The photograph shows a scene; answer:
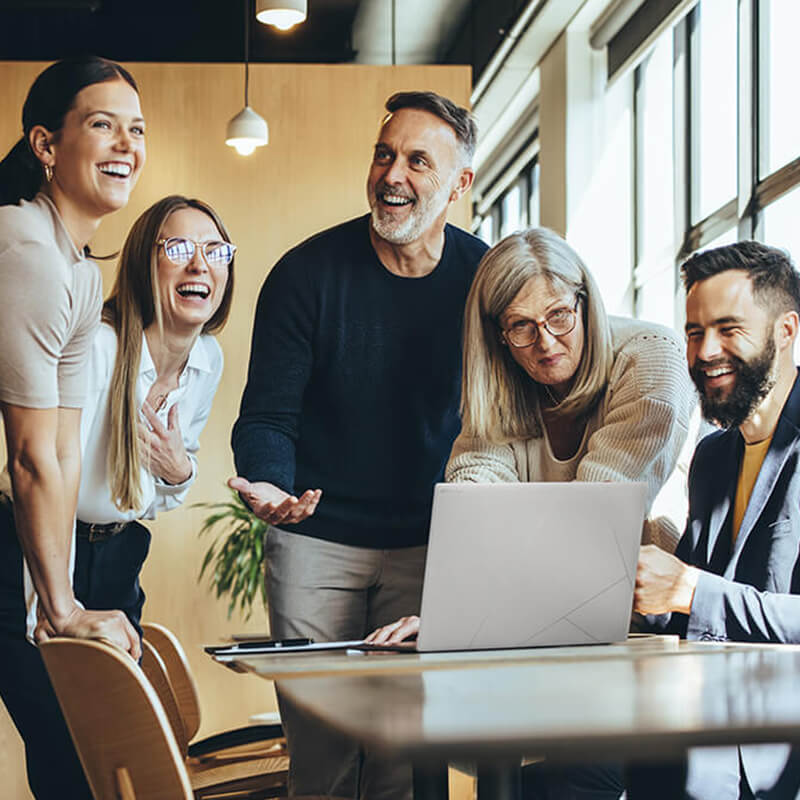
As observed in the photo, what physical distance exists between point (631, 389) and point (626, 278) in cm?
500

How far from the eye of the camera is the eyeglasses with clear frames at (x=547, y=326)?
2.54 meters

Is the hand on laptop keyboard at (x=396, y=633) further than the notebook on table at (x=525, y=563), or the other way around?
the hand on laptop keyboard at (x=396, y=633)

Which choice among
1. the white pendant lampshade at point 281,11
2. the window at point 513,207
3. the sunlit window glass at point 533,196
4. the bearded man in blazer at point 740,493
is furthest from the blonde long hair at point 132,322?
the sunlit window glass at point 533,196

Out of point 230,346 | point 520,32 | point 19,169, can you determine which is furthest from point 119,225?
point 19,169

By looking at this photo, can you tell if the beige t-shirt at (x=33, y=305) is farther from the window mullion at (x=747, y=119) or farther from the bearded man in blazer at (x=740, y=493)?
the window mullion at (x=747, y=119)

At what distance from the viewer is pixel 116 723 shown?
59.4 inches

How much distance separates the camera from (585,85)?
7.53 m

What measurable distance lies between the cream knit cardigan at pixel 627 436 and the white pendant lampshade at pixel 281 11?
2594mm

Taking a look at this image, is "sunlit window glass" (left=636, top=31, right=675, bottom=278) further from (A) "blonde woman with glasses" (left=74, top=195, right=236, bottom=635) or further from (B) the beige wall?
(A) "blonde woman with glasses" (left=74, top=195, right=236, bottom=635)

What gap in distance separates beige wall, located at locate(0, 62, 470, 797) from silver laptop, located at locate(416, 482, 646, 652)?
445 centimetres

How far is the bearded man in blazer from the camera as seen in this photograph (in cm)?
203

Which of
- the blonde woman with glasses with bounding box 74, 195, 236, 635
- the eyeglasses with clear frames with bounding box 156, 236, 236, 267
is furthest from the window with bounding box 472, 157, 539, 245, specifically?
the blonde woman with glasses with bounding box 74, 195, 236, 635

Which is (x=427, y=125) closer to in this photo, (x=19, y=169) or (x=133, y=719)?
(x=19, y=169)

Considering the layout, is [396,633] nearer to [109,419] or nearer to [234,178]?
[109,419]
